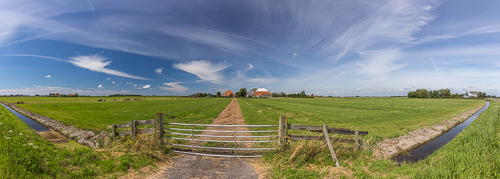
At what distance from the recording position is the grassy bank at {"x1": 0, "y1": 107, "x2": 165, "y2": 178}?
5.26 metres

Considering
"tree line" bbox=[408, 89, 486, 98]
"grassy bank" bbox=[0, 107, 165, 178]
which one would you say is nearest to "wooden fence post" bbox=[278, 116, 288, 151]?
"grassy bank" bbox=[0, 107, 165, 178]

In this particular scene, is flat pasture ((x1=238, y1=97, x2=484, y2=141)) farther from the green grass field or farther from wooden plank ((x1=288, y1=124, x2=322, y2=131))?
wooden plank ((x1=288, y1=124, x2=322, y2=131))

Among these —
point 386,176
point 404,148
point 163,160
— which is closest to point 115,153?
point 163,160

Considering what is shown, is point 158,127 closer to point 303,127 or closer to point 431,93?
point 303,127

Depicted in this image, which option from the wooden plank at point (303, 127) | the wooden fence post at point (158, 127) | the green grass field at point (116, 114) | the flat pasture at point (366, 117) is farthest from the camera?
the green grass field at point (116, 114)

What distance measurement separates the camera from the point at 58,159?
6.33m

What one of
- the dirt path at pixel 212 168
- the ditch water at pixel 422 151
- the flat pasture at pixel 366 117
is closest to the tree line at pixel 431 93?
the flat pasture at pixel 366 117

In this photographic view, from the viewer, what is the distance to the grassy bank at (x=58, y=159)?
17.3 feet

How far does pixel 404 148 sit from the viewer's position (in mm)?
11414

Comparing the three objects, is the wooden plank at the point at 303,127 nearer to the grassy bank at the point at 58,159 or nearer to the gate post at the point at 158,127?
the grassy bank at the point at 58,159

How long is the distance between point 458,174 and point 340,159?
401 cm

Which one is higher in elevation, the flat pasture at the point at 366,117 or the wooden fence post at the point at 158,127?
the wooden fence post at the point at 158,127

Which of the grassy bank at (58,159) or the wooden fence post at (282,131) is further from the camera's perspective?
the wooden fence post at (282,131)

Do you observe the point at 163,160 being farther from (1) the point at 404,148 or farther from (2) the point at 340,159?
(1) the point at 404,148
